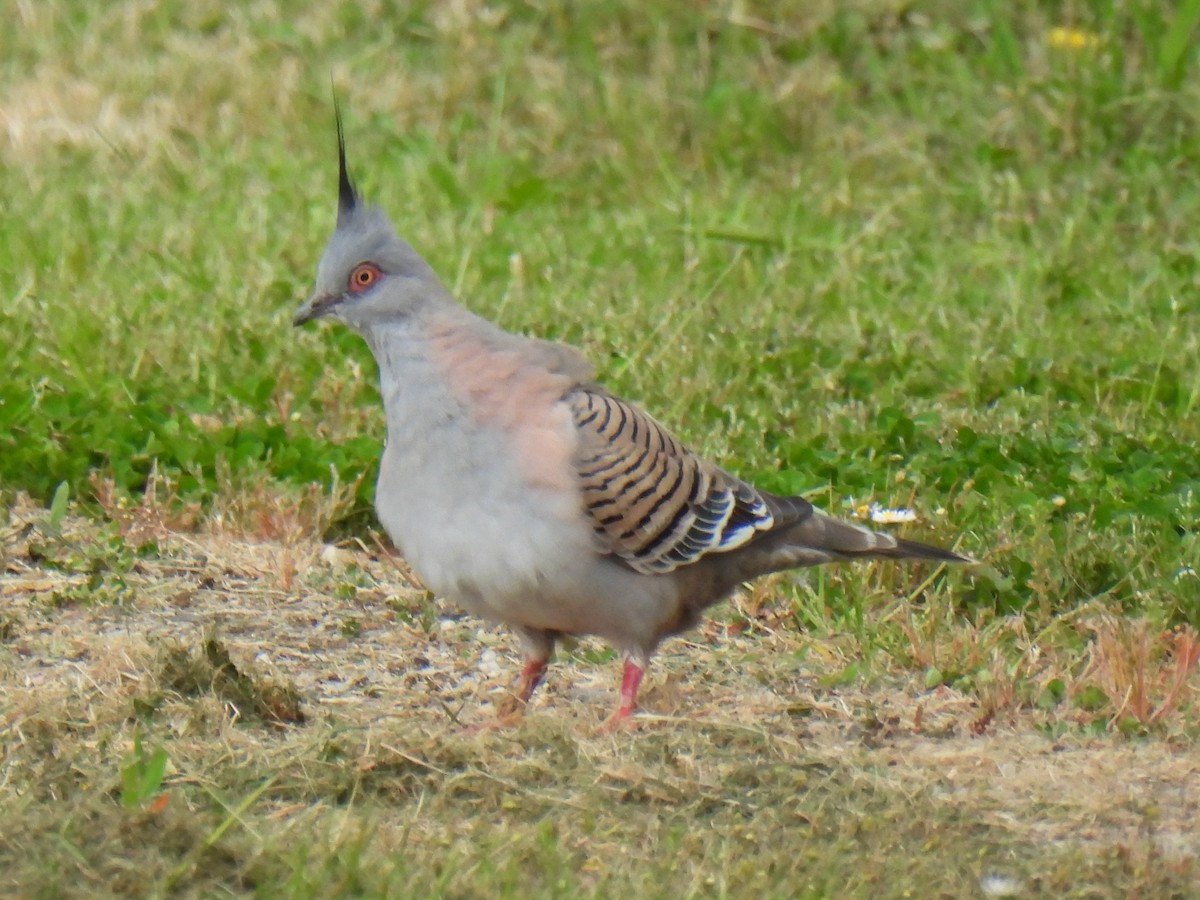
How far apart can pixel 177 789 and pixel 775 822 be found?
1030 mm

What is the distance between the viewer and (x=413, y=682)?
4.40 meters

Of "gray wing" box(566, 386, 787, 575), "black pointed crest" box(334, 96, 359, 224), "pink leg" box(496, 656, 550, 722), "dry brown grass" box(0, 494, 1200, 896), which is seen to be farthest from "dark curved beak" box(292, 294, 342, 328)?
"pink leg" box(496, 656, 550, 722)

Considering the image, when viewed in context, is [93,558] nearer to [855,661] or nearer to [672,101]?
[855,661]

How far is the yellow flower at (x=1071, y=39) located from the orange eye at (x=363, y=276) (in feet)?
15.5

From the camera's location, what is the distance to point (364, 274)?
163 inches

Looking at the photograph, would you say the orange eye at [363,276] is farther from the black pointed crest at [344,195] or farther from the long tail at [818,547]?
the long tail at [818,547]

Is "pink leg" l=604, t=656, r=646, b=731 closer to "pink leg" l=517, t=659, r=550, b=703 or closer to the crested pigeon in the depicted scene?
the crested pigeon

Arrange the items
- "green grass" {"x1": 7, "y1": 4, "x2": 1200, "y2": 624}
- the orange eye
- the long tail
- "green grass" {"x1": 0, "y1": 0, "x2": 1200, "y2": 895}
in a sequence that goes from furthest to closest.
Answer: "green grass" {"x1": 7, "y1": 4, "x2": 1200, "y2": 624} < "green grass" {"x1": 0, "y1": 0, "x2": 1200, "y2": 895} < the long tail < the orange eye

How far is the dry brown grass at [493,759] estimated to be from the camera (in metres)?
3.23

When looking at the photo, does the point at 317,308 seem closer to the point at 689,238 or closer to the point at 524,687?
the point at 524,687

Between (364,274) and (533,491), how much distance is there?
2.09 feet

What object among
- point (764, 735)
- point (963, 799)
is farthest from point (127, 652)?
point (963, 799)

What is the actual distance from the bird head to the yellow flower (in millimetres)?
4635

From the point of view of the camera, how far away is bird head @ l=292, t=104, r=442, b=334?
13.4ft
